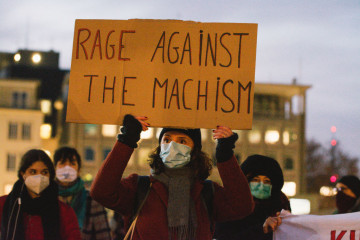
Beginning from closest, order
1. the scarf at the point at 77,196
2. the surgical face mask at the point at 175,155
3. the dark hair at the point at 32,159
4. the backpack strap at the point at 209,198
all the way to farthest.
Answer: the surgical face mask at the point at 175,155, the backpack strap at the point at 209,198, the dark hair at the point at 32,159, the scarf at the point at 77,196

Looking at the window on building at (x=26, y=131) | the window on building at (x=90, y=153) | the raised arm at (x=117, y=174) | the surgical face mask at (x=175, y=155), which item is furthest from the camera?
the window on building at (x=90, y=153)

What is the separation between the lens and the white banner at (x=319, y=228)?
19.7 feet

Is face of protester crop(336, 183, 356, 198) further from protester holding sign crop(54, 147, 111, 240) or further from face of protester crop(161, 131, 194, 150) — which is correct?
face of protester crop(161, 131, 194, 150)

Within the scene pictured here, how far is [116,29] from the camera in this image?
208 inches

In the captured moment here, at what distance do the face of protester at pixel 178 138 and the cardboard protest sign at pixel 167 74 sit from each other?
8 centimetres

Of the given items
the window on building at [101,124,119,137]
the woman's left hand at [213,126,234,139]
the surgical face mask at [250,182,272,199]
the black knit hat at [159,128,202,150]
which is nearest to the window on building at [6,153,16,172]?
the window on building at [101,124,119,137]

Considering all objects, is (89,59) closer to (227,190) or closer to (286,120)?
(227,190)

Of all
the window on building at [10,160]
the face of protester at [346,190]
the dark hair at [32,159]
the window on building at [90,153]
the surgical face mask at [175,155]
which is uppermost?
the surgical face mask at [175,155]

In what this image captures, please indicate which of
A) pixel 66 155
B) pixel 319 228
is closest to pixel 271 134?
pixel 66 155

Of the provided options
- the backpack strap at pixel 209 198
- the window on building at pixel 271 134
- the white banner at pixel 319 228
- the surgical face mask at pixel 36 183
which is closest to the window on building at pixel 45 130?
the window on building at pixel 271 134

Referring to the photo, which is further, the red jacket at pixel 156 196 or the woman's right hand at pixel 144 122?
the woman's right hand at pixel 144 122

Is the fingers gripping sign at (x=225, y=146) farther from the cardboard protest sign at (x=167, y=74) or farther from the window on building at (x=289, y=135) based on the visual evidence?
the window on building at (x=289, y=135)

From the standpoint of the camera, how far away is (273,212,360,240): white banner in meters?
6.00

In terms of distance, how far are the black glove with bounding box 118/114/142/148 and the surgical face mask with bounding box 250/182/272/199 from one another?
162 cm
